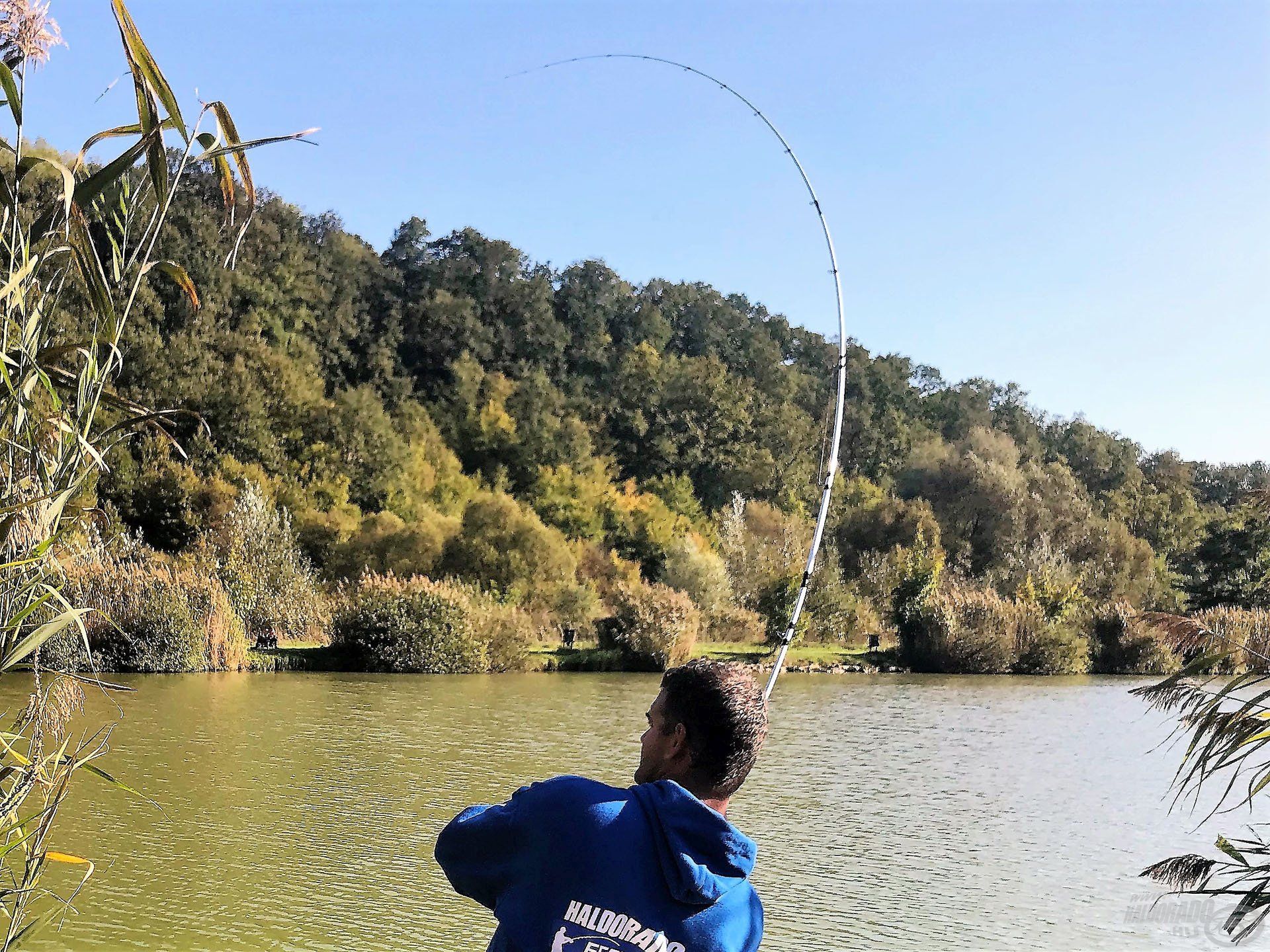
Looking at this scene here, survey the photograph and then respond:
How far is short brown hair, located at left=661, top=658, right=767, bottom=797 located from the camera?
166 centimetres

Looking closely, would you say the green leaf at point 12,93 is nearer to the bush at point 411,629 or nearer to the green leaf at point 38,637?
the green leaf at point 38,637

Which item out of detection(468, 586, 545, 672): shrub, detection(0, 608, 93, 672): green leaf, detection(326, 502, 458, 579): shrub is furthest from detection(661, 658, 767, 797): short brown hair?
detection(326, 502, 458, 579): shrub

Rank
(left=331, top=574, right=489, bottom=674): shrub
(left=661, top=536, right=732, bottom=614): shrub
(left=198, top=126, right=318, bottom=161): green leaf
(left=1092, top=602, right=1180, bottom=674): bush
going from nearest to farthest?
(left=198, top=126, right=318, bottom=161): green leaf, (left=331, top=574, right=489, bottom=674): shrub, (left=1092, top=602, right=1180, bottom=674): bush, (left=661, top=536, right=732, bottom=614): shrub

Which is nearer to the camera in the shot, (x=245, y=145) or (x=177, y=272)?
(x=245, y=145)

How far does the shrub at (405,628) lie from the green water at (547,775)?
2.22 meters

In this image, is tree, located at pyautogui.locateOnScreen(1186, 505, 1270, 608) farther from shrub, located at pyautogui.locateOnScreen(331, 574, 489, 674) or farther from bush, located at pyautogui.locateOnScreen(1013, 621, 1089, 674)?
shrub, located at pyautogui.locateOnScreen(331, 574, 489, 674)

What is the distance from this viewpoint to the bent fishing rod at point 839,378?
297 cm

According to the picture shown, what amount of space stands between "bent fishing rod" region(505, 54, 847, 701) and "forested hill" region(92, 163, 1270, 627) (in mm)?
18059

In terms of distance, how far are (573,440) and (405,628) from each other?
721 inches

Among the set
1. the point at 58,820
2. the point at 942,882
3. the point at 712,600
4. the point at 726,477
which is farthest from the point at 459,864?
the point at 726,477

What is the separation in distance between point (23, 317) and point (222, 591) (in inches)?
619

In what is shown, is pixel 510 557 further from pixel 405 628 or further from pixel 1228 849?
pixel 1228 849

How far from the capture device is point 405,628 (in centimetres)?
1769

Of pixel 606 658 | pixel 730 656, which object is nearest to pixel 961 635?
pixel 730 656
